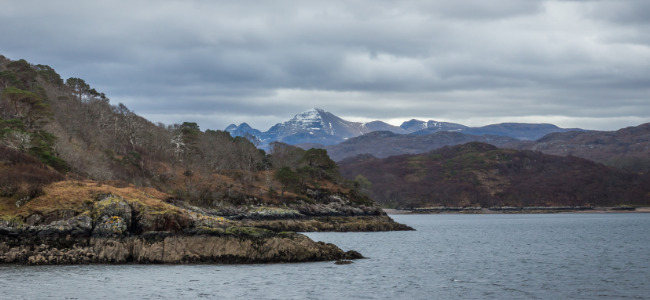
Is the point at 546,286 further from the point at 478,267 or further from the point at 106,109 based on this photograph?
the point at 106,109

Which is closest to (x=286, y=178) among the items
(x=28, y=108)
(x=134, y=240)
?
(x=28, y=108)

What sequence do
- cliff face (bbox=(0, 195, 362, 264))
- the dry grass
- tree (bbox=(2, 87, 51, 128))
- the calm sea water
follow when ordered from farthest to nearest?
tree (bbox=(2, 87, 51, 128)) < the dry grass < cliff face (bbox=(0, 195, 362, 264)) < the calm sea water

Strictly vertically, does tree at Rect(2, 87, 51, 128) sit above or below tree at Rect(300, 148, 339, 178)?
above

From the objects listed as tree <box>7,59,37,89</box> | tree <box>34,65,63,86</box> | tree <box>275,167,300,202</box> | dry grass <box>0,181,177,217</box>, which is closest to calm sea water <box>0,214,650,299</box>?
dry grass <box>0,181,177,217</box>

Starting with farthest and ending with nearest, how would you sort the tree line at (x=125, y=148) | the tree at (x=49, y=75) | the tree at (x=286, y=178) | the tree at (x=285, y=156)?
the tree at (x=285, y=156) < the tree at (x=49, y=75) < the tree at (x=286, y=178) < the tree line at (x=125, y=148)

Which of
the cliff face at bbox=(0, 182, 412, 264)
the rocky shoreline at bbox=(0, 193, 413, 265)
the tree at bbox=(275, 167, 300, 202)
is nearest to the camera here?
the rocky shoreline at bbox=(0, 193, 413, 265)

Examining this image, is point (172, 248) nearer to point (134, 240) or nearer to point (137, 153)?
point (134, 240)

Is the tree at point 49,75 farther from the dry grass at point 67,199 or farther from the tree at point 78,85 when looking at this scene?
the dry grass at point 67,199

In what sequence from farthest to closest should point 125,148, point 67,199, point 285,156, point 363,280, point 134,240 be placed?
point 285,156, point 125,148, point 67,199, point 134,240, point 363,280

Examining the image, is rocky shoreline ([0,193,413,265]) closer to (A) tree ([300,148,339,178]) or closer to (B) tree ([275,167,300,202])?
(B) tree ([275,167,300,202])

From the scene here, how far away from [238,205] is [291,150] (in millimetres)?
49064

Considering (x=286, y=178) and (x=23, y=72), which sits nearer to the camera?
(x=23, y=72)

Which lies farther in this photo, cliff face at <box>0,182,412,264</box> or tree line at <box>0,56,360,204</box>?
tree line at <box>0,56,360,204</box>

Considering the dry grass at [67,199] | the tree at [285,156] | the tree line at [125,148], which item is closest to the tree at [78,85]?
the tree line at [125,148]
